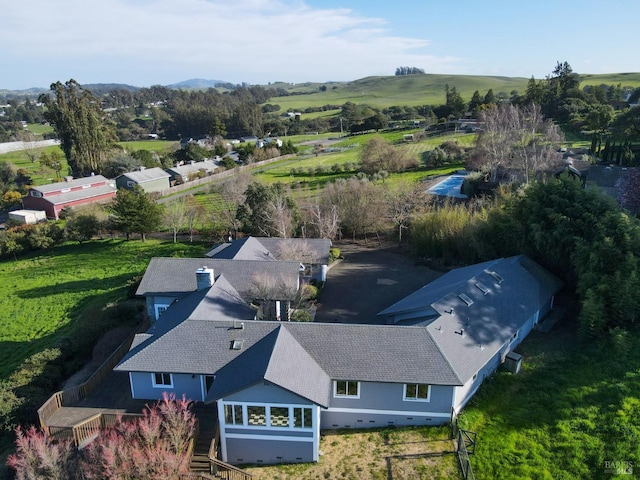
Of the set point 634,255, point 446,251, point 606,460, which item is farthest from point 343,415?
point 446,251

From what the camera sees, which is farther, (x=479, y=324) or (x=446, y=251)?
(x=446, y=251)

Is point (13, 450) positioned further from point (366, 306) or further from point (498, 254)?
point (498, 254)

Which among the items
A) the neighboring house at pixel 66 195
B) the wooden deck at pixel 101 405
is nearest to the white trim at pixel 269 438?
the wooden deck at pixel 101 405

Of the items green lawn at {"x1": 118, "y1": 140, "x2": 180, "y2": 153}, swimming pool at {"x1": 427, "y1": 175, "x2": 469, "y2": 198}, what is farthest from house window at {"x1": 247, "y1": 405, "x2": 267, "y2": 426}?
green lawn at {"x1": 118, "y1": 140, "x2": 180, "y2": 153}

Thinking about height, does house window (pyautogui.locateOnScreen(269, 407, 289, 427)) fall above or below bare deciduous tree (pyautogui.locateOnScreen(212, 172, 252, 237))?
below

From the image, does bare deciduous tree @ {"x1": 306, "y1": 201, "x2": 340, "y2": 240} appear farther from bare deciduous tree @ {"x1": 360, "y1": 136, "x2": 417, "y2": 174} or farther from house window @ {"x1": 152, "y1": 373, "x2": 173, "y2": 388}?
bare deciduous tree @ {"x1": 360, "y1": 136, "x2": 417, "y2": 174}

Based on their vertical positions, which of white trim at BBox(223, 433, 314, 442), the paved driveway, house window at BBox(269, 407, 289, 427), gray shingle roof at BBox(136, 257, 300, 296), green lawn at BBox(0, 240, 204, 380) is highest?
gray shingle roof at BBox(136, 257, 300, 296)

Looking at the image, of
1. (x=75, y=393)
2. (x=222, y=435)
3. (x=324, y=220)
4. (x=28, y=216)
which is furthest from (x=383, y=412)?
(x=28, y=216)

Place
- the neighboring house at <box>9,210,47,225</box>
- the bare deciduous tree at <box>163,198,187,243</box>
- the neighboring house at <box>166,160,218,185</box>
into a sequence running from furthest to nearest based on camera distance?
the neighboring house at <box>166,160,218,185</box> → the neighboring house at <box>9,210,47,225</box> → the bare deciduous tree at <box>163,198,187,243</box>
